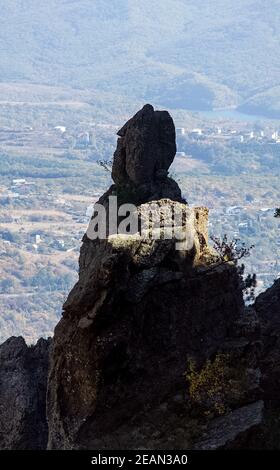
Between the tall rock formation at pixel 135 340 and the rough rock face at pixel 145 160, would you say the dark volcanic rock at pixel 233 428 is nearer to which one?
the tall rock formation at pixel 135 340

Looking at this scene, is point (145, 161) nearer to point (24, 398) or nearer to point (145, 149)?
point (145, 149)

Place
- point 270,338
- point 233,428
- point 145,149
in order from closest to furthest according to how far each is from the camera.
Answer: point 233,428 < point 270,338 < point 145,149

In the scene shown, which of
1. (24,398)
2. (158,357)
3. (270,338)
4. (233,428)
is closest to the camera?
(233,428)

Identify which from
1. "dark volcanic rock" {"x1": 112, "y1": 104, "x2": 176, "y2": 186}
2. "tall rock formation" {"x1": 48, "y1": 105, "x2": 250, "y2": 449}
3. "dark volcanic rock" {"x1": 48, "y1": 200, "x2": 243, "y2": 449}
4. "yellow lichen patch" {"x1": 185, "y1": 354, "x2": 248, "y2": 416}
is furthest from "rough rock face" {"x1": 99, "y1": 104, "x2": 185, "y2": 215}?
"yellow lichen patch" {"x1": 185, "y1": 354, "x2": 248, "y2": 416}

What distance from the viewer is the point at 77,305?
21.8m

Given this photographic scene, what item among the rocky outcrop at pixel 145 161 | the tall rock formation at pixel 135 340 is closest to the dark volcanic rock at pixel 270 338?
the tall rock formation at pixel 135 340

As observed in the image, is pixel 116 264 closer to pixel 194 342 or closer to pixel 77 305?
pixel 77 305

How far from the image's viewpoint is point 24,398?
2512cm

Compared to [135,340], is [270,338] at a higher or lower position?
higher

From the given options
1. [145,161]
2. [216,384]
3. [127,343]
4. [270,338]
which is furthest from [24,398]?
[145,161]

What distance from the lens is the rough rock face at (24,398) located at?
80.1 feet

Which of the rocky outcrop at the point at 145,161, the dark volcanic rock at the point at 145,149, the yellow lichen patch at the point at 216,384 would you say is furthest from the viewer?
the dark volcanic rock at the point at 145,149
